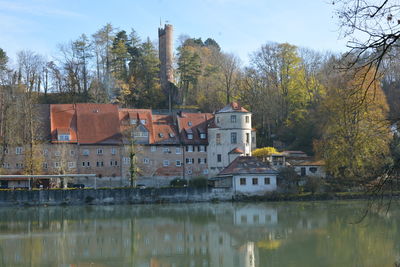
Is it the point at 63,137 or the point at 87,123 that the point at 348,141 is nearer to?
the point at 87,123

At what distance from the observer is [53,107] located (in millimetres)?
55969

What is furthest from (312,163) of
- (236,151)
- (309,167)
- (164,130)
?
(164,130)

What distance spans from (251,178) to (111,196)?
1234cm

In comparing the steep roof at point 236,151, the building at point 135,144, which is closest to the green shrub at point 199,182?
→ the building at point 135,144

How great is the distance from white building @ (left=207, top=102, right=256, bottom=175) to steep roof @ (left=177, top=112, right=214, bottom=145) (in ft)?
5.57

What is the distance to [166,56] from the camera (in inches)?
3019

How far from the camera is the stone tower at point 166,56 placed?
74900mm

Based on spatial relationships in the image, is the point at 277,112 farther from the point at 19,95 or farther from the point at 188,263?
the point at 188,263

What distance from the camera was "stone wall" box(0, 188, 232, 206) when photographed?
44.8 metres

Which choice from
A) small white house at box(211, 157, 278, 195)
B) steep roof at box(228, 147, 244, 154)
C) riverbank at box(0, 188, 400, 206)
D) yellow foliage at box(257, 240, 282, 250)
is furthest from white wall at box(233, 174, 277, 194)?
yellow foliage at box(257, 240, 282, 250)

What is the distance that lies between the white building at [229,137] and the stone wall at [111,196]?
7965 millimetres

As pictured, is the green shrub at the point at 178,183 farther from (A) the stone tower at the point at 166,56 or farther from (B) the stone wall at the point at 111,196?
(A) the stone tower at the point at 166,56

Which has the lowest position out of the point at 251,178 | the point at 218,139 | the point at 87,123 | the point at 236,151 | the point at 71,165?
the point at 251,178

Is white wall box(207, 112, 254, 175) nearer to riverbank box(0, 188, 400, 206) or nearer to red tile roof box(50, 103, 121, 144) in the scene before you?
riverbank box(0, 188, 400, 206)
